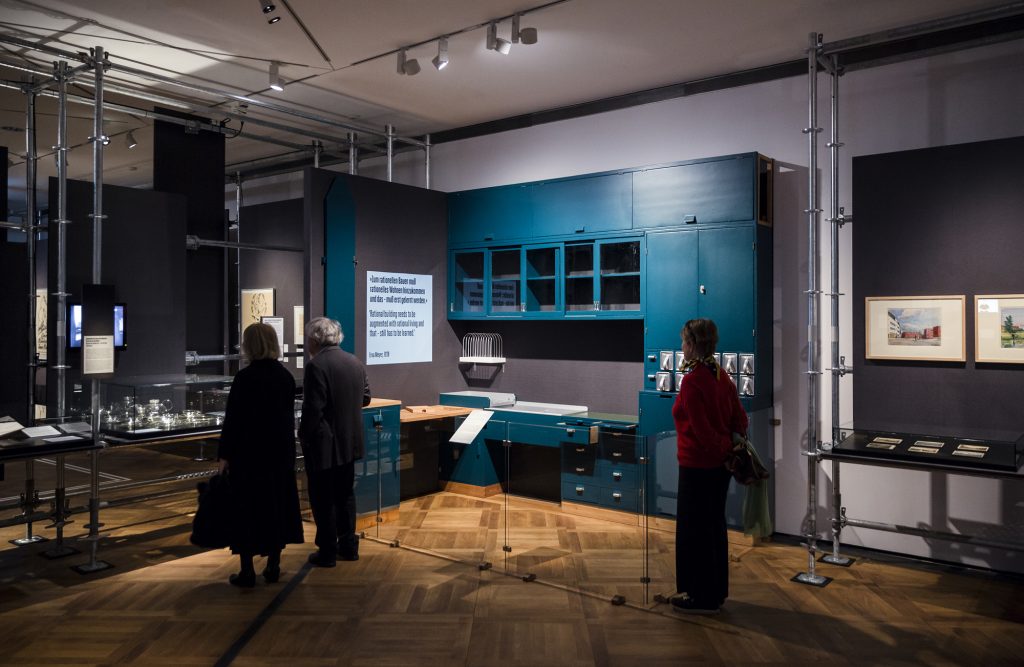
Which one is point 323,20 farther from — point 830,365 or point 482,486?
point 830,365

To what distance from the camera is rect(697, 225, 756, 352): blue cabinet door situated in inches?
211

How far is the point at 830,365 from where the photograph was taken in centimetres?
538

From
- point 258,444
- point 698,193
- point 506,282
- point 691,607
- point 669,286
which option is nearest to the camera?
point 691,607

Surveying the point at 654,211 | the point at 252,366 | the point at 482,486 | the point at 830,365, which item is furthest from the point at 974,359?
the point at 252,366

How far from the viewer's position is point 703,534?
3957 mm

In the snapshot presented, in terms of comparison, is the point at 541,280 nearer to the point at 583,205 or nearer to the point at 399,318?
the point at 583,205

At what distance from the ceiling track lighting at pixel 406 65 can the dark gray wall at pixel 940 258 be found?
9.68 feet

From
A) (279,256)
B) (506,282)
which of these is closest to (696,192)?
(506,282)

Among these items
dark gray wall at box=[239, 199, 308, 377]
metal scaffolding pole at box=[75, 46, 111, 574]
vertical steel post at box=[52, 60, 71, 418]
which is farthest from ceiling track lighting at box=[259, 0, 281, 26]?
dark gray wall at box=[239, 199, 308, 377]

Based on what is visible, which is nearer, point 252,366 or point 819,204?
point 252,366

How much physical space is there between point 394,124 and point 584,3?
3.25 metres

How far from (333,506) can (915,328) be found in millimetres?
3704

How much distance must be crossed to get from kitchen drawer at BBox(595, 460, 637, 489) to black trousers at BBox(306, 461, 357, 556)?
5.02 feet

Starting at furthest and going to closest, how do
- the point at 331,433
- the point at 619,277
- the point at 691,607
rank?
1. the point at 619,277
2. the point at 331,433
3. the point at 691,607
